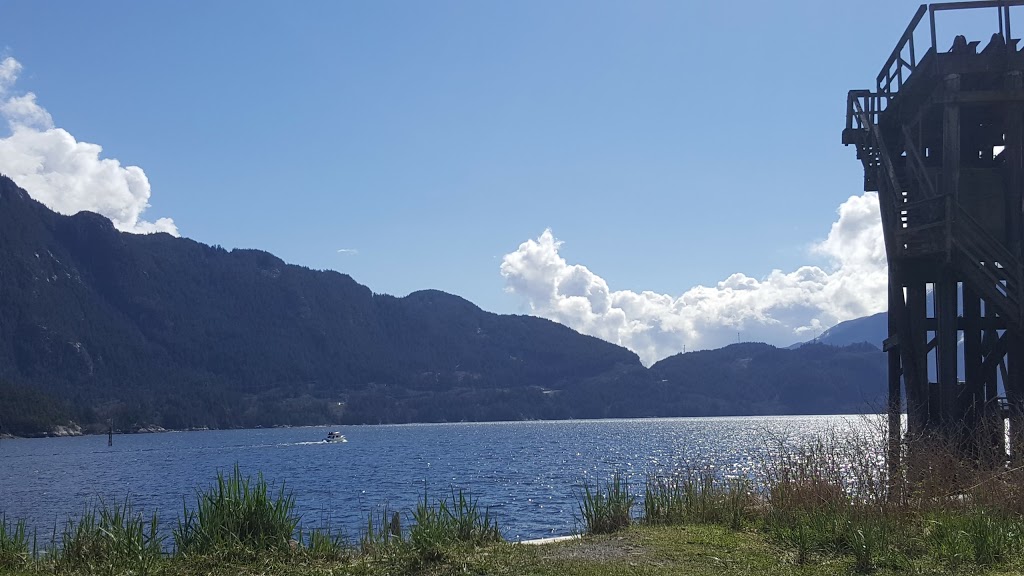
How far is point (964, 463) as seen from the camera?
63.7 feet

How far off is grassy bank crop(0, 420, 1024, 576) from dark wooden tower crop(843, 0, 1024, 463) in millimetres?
2480

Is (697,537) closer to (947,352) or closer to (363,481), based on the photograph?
(947,352)

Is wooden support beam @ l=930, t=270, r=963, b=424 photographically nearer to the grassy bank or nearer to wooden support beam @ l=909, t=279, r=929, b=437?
wooden support beam @ l=909, t=279, r=929, b=437

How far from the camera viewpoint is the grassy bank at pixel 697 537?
1486cm

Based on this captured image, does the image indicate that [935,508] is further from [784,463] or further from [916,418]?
[916,418]

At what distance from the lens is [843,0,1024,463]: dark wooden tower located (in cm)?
2245

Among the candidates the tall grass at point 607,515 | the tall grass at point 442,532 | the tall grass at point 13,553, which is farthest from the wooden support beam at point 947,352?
the tall grass at point 13,553

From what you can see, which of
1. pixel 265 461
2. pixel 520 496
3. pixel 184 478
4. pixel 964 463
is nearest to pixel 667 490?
pixel 964 463

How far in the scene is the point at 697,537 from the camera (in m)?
18.0

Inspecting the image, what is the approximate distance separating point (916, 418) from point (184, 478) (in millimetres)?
81979

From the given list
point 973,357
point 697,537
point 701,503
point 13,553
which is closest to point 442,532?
point 697,537

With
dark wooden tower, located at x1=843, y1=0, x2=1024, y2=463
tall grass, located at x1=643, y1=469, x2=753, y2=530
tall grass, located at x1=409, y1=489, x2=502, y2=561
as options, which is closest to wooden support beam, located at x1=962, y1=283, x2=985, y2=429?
dark wooden tower, located at x1=843, y1=0, x2=1024, y2=463

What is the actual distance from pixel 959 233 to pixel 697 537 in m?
10.3

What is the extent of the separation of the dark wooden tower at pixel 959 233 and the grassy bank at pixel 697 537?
8.14ft
